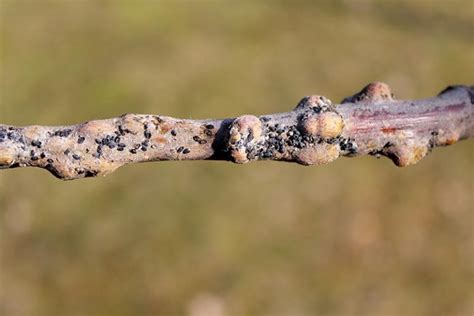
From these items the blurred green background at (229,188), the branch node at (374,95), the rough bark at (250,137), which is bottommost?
the rough bark at (250,137)

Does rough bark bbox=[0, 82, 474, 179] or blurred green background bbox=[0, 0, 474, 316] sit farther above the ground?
blurred green background bbox=[0, 0, 474, 316]

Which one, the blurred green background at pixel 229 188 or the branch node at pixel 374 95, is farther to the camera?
the blurred green background at pixel 229 188

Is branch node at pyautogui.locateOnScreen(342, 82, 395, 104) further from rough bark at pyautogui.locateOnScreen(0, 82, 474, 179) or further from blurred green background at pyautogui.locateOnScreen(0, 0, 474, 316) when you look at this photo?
blurred green background at pyautogui.locateOnScreen(0, 0, 474, 316)

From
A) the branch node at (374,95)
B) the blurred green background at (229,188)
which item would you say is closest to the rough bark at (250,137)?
the branch node at (374,95)

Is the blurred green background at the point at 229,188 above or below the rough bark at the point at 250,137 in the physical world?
above

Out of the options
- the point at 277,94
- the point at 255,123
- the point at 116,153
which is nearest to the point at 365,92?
Answer: the point at 255,123

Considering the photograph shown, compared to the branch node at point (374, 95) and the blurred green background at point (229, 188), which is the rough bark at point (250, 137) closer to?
the branch node at point (374, 95)

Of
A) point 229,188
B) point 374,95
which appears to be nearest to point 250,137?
point 374,95

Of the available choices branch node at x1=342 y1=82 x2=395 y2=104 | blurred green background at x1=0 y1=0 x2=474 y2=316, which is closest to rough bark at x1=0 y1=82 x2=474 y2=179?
branch node at x1=342 y1=82 x2=395 y2=104
